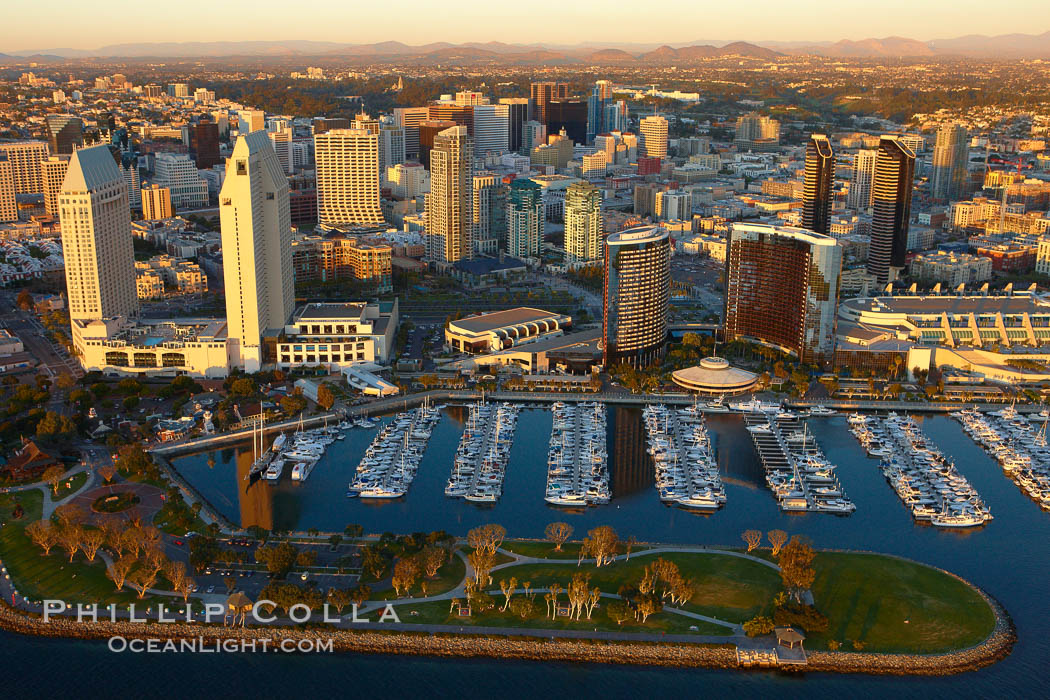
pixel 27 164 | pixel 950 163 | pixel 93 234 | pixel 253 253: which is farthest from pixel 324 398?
pixel 950 163

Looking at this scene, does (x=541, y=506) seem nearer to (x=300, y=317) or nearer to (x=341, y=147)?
(x=300, y=317)

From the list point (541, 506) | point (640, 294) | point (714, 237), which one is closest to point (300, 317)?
point (640, 294)

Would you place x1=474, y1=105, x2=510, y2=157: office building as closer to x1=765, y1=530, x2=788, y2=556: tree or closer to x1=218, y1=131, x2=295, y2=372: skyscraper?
x1=218, y1=131, x2=295, y2=372: skyscraper

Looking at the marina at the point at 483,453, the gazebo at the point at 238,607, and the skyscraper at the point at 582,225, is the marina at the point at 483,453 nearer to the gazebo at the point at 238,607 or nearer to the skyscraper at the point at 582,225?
the gazebo at the point at 238,607

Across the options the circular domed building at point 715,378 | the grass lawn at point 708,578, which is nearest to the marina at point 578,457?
the circular domed building at point 715,378

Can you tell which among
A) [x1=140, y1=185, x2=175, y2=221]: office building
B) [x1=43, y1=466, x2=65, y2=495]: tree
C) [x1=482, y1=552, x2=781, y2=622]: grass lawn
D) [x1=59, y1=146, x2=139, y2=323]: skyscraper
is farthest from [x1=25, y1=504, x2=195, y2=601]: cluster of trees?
[x1=140, y1=185, x2=175, y2=221]: office building

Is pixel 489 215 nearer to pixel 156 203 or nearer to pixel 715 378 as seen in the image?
pixel 156 203
